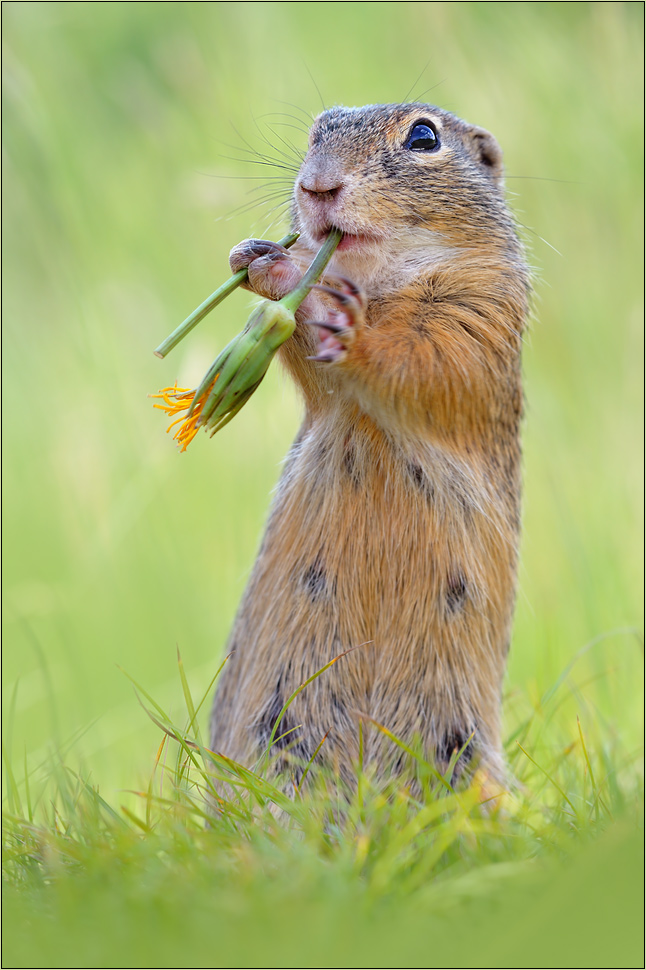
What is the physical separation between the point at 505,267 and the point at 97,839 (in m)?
2.92

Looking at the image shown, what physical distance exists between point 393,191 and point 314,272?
626 millimetres

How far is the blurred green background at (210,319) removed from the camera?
6484mm

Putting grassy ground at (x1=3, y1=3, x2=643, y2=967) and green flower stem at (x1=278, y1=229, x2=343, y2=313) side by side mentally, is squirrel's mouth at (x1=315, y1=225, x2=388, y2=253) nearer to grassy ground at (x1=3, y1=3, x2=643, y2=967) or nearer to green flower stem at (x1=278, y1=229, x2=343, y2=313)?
green flower stem at (x1=278, y1=229, x2=343, y2=313)

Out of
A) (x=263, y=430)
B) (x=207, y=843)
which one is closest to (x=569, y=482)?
(x=263, y=430)

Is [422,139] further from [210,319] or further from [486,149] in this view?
[210,319]

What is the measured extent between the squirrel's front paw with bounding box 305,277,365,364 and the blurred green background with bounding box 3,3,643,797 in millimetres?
2423

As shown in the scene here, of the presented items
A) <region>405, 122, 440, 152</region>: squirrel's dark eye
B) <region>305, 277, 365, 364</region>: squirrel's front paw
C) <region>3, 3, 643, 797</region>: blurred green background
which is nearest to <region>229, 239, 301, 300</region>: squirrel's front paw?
<region>305, 277, 365, 364</region>: squirrel's front paw

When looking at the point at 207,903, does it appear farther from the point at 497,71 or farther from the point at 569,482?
the point at 497,71

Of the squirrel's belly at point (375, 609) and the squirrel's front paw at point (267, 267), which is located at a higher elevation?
the squirrel's front paw at point (267, 267)

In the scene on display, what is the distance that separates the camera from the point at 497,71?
685 cm

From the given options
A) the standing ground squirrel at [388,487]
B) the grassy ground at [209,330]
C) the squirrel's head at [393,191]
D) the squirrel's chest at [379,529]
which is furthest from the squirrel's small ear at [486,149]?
the squirrel's chest at [379,529]

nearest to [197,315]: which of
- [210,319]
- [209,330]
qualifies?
[209,330]

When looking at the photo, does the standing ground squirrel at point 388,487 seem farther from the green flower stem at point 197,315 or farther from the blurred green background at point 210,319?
the blurred green background at point 210,319

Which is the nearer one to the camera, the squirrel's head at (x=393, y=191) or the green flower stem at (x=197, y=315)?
the green flower stem at (x=197, y=315)
